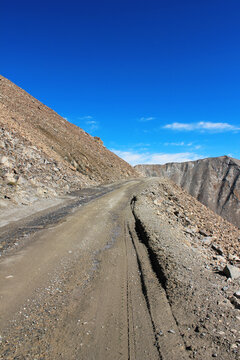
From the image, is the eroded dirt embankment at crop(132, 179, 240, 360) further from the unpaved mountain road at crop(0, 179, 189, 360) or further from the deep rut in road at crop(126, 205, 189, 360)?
the unpaved mountain road at crop(0, 179, 189, 360)

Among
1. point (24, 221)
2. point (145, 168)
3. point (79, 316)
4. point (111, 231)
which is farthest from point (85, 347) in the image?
point (145, 168)

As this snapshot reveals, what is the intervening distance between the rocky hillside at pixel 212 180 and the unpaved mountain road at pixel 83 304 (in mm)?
81260

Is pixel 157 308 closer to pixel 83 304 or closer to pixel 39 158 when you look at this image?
pixel 83 304

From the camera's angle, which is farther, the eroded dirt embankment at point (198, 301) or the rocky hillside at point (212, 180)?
the rocky hillside at point (212, 180)

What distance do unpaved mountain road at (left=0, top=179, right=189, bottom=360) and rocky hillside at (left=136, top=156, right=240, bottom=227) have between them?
81.3 m

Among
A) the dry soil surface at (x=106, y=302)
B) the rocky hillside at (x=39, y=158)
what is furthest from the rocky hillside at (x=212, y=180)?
the dry soil surface at (x=106, y=302)

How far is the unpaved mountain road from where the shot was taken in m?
3.75

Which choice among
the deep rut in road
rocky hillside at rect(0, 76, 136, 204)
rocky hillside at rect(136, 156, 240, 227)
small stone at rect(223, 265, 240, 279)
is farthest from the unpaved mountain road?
rocky hillside at rect(136, 156, 240, 227)

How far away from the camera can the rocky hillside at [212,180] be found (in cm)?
8758

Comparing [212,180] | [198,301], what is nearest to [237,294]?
[198,301]

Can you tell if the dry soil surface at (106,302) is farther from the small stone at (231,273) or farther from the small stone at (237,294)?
the small stone at (231,273)

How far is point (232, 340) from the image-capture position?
12.3 ft

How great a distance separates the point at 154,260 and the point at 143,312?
8.46 feet

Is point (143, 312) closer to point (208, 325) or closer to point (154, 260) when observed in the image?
point (208, 325)
